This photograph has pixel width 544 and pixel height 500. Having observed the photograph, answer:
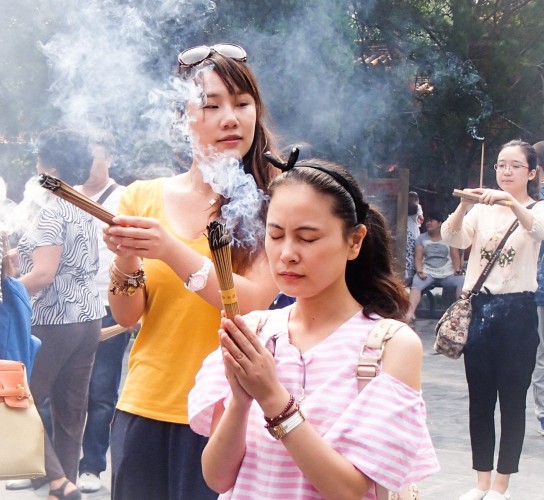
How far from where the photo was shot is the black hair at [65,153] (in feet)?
15.4

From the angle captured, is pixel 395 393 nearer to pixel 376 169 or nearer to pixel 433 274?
pixel 433 274

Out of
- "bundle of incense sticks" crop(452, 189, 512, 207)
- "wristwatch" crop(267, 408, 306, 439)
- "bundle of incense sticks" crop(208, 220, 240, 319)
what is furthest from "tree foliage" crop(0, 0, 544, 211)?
"wristwatch" crop(267, 408, 306, 439)

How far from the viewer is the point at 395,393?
1.75m

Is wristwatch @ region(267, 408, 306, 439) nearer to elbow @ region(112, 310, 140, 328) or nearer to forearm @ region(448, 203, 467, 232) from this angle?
elbow @ region(112, 310, 140, 328)

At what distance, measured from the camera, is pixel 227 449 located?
179 centimetres

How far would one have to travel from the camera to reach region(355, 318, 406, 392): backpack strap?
179 cm

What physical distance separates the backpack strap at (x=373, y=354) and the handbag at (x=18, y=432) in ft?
4.65

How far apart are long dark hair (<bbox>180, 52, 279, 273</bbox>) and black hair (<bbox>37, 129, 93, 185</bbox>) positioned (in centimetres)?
244

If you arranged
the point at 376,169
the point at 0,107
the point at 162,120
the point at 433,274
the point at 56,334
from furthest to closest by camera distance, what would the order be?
the point at 376,169, the point at 433,274, the point at 0,107, the point at 56,334, the point at 162,120

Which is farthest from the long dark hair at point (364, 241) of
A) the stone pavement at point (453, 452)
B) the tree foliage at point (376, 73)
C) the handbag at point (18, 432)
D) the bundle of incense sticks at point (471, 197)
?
the tree foliage at point (376, 73)

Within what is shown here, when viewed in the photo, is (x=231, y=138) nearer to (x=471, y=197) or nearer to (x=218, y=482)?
(x=218, y=482)

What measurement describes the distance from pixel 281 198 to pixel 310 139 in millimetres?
8417

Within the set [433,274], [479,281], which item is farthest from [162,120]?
[433,274]

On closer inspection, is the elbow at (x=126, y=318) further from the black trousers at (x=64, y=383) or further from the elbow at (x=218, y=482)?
the black trousers at (x=64, y=383)
